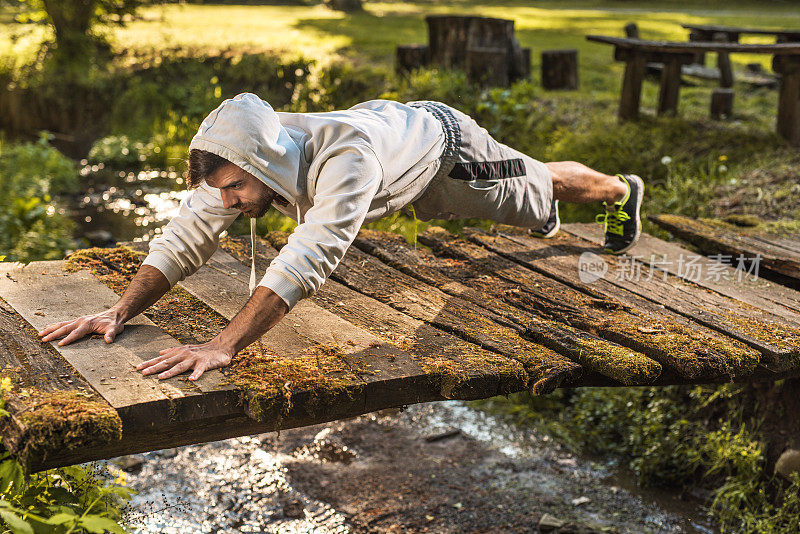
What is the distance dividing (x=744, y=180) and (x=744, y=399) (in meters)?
1.99

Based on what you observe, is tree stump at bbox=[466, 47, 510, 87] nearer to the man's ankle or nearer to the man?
the man's ankle

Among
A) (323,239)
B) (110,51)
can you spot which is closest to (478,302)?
(323,239)

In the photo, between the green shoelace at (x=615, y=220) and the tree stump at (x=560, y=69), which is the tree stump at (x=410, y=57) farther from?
the green shoelace at (x=615, y=220)

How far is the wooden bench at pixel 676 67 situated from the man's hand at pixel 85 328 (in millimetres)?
5056

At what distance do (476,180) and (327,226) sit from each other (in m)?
1.10

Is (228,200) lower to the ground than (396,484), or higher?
higher

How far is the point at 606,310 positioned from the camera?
11.9ft

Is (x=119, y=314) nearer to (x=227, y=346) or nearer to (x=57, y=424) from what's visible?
(x=227, y=346)

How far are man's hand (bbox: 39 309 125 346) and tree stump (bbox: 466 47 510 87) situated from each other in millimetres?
6307

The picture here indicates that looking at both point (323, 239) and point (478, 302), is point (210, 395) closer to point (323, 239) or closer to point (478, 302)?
point (323, 239)

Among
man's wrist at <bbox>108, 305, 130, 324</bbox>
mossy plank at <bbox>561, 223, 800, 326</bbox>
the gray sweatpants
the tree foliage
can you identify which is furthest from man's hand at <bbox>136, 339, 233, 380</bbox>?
the tree foliage

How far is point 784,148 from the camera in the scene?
6.58m

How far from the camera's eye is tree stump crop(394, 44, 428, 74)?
923cm

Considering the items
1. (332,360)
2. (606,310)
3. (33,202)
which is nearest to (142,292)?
(332,360)
